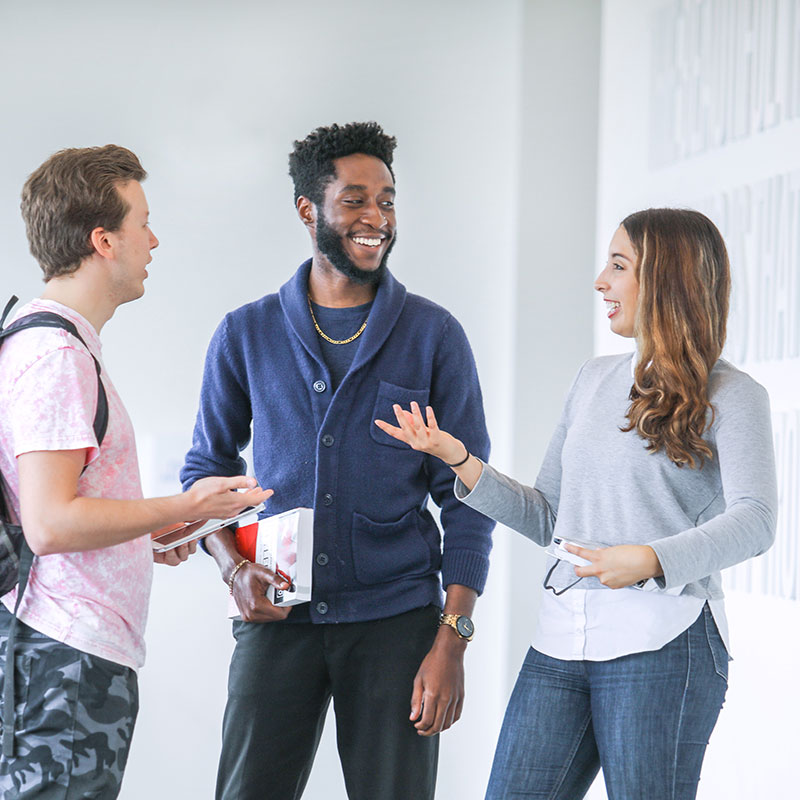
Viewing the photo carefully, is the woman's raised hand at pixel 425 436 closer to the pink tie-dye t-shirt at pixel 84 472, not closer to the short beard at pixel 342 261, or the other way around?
the short beard at pixel 342 261

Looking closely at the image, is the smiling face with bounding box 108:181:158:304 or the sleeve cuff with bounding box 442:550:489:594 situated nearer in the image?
the smiling face with bounding box 108:181:158:304

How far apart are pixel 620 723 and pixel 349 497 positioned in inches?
25.7

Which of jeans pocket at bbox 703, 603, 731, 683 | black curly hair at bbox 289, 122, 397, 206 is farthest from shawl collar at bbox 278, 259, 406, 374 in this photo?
jeans pocket at bbox 703, 603, 731, 683

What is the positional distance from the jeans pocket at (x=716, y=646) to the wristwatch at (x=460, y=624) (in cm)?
44

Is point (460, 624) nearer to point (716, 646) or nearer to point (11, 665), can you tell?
point (716, 646)

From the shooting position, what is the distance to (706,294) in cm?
173

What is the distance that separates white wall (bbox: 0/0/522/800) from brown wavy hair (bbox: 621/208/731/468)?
1624mm

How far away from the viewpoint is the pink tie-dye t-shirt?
137cm

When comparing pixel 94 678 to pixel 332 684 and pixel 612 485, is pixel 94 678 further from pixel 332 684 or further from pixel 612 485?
pixel 612 485

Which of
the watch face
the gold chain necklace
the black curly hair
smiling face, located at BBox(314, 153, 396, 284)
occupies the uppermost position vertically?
the black curly hair

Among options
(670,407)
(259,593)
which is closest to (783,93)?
(670,407)

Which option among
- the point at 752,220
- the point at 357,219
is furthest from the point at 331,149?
the point at 752,220

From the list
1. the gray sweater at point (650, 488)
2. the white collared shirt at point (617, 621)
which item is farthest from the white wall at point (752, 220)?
the white collared shirt at point (617, 621)

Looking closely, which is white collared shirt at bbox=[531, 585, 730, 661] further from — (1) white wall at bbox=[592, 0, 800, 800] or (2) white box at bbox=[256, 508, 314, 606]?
(1) white wall at bbox=[592, 0, 800, 800]
